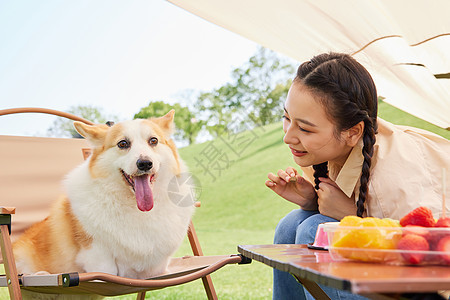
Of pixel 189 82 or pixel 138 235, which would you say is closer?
pixel 138 235

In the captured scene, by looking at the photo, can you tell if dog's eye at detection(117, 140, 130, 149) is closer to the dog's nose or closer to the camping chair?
the dog's nose

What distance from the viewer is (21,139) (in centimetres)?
232

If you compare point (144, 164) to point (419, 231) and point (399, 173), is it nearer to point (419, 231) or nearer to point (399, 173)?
point (399, 173)

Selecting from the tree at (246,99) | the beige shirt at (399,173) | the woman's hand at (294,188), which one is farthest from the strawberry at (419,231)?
the tree at (246,99)

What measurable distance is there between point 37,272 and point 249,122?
8.37 metres

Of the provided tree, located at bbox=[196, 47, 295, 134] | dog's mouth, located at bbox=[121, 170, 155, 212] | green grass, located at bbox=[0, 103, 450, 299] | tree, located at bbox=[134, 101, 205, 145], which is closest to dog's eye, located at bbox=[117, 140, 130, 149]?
dog's mouth, located at bbox=[121, 170, 155, 212]

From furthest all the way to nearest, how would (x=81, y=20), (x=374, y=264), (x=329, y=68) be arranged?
(x=81, y=20)
(x=329, y=68)
(x=374, y=264)

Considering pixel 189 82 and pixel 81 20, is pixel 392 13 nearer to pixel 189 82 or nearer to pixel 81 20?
pixel 189 82

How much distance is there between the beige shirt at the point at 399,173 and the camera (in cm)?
128

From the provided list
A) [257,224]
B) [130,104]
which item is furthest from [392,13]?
[130,104]

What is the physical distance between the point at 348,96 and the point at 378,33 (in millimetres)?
1019

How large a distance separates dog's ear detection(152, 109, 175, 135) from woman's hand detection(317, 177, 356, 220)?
669 millimetres

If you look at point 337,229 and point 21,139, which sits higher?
point 21,139

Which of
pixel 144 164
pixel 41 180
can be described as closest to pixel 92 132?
pixel 144 164
